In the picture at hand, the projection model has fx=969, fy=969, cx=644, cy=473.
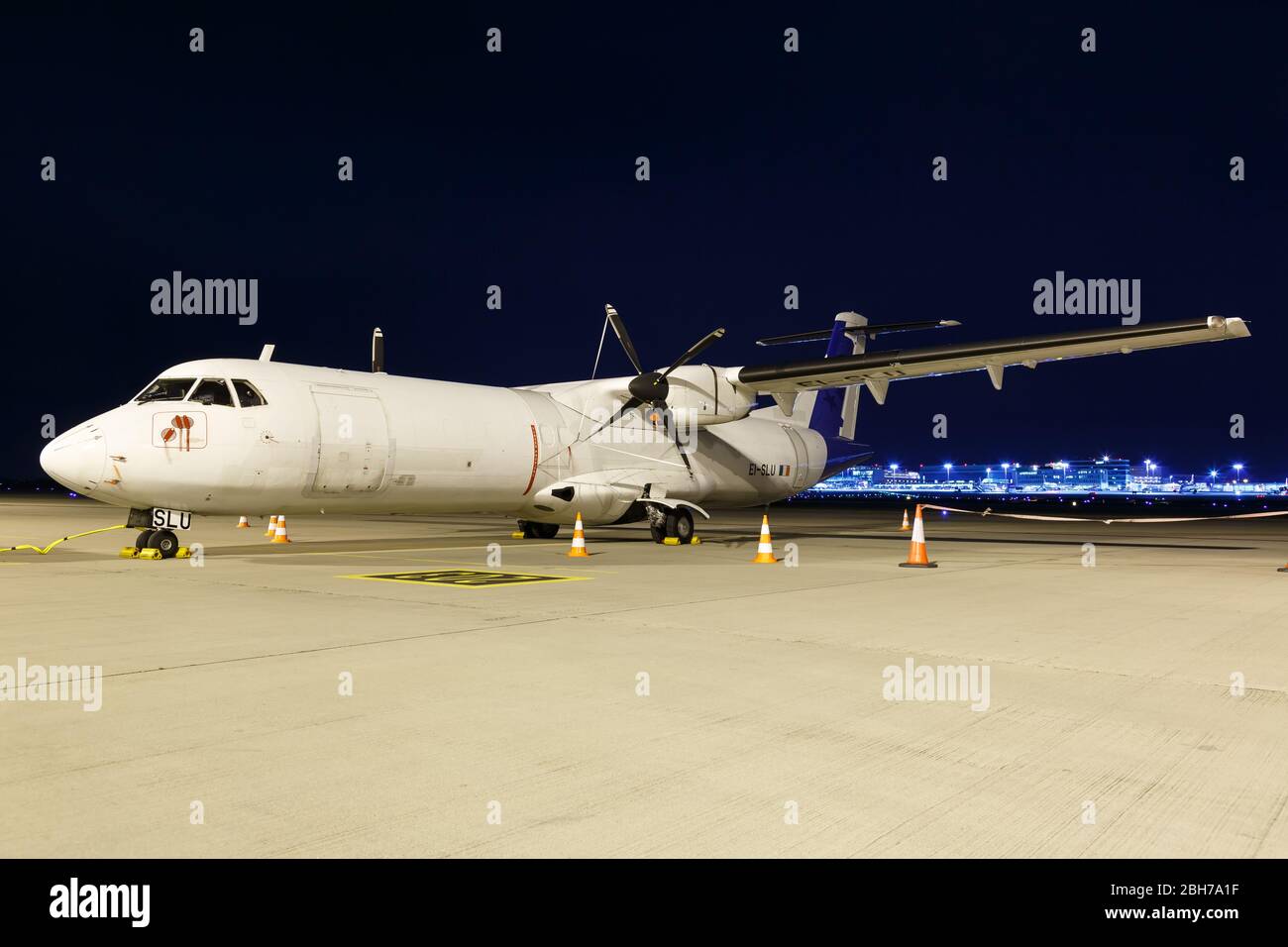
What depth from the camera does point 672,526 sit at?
744 inches

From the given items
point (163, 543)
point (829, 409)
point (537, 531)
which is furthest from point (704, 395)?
point (163, 543)

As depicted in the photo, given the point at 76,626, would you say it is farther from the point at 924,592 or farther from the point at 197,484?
the point at 924,592

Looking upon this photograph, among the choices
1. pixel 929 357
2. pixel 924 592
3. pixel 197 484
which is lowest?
pixel 924 592

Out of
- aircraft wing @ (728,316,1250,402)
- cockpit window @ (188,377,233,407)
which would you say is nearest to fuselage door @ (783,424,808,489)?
aircraft wing @ (728,316,1250,402)

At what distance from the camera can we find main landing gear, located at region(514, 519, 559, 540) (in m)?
20.5

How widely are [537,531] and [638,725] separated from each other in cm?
1615

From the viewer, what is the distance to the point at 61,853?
9.62 ft

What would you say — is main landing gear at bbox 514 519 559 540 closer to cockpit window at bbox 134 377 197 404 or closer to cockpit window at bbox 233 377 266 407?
cockpit window at bbox 233 377 266 407

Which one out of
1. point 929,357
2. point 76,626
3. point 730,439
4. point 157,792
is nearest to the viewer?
point 157,792

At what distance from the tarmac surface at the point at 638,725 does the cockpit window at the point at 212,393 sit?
363cm

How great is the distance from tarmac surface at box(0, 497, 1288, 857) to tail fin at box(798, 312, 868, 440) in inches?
576

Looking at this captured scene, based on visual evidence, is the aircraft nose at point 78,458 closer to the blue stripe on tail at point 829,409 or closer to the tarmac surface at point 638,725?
the tarmac surface at point 638,725
